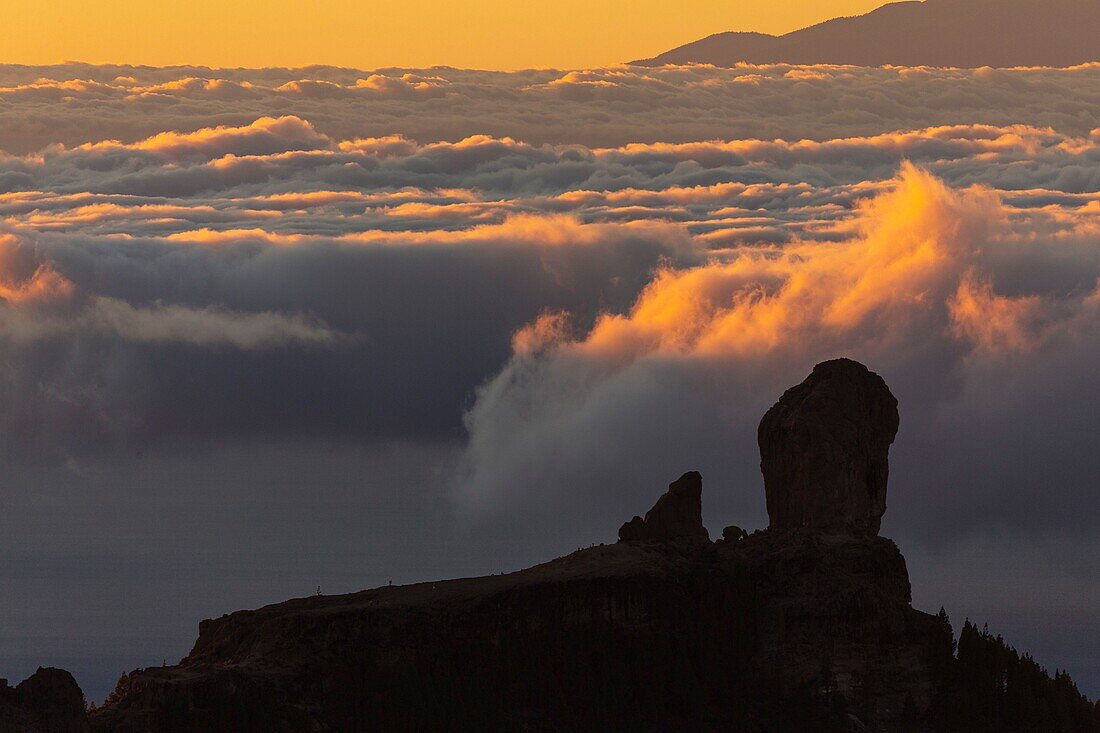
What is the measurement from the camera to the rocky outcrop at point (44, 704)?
16800cm

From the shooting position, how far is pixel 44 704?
554 feet

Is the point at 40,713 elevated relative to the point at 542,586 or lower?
lower

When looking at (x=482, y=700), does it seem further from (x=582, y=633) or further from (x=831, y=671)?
(x=831, y=671)

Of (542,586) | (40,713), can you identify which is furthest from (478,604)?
(40,713)

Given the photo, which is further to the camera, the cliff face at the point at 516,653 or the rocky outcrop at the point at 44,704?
the cliff face at the point at 516,653

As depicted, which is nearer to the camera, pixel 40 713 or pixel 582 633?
pixel 40 713

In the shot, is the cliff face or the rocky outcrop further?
the cliff face

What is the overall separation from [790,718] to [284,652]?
3244 centimetres

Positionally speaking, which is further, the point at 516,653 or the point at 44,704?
the point at 516,653

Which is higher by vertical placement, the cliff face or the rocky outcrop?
the cliff face

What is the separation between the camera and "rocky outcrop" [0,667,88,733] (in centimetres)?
16800

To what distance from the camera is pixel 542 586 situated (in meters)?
198

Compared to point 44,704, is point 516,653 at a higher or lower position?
higher

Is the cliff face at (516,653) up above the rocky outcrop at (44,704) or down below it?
above
